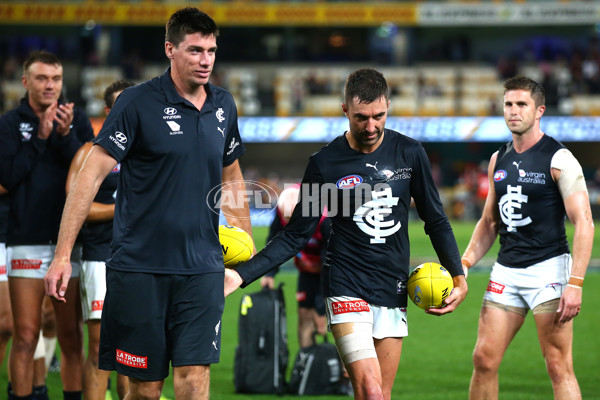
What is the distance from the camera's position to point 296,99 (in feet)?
116

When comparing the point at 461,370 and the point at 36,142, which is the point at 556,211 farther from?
the point at 36,142

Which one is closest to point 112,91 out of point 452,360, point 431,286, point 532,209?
point 431,286

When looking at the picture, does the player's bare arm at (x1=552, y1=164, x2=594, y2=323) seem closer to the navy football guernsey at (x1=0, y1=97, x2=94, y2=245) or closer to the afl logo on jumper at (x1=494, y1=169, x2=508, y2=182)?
the afl logo on jumper at (x1=494, y1=169, x2=508, y2=182)

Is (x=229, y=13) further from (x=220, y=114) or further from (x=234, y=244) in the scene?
(x=220, y=114)

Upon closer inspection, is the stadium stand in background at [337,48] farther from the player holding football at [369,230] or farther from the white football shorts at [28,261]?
the player holding football at [369,230]

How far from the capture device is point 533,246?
5926 mm

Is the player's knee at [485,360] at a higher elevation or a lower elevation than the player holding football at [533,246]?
lower

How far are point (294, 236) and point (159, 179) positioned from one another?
107 cm

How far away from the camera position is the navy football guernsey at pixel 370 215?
4984 mm

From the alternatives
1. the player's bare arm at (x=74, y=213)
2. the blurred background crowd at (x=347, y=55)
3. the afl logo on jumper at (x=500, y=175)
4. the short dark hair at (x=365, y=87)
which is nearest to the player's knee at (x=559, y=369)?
the afl logo on jumper at (x=500, y=175)

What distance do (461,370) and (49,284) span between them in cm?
534

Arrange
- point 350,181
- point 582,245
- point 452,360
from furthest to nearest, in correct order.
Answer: point 452,360 < point 582,245 < point 350,181

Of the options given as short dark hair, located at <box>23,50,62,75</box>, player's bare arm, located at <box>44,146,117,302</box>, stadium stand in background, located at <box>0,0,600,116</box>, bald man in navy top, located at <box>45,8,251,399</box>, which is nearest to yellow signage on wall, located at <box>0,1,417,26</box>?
stadium stand in background, located at <box>0,0,600,116</box>

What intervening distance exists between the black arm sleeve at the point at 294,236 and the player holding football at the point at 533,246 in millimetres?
1559
